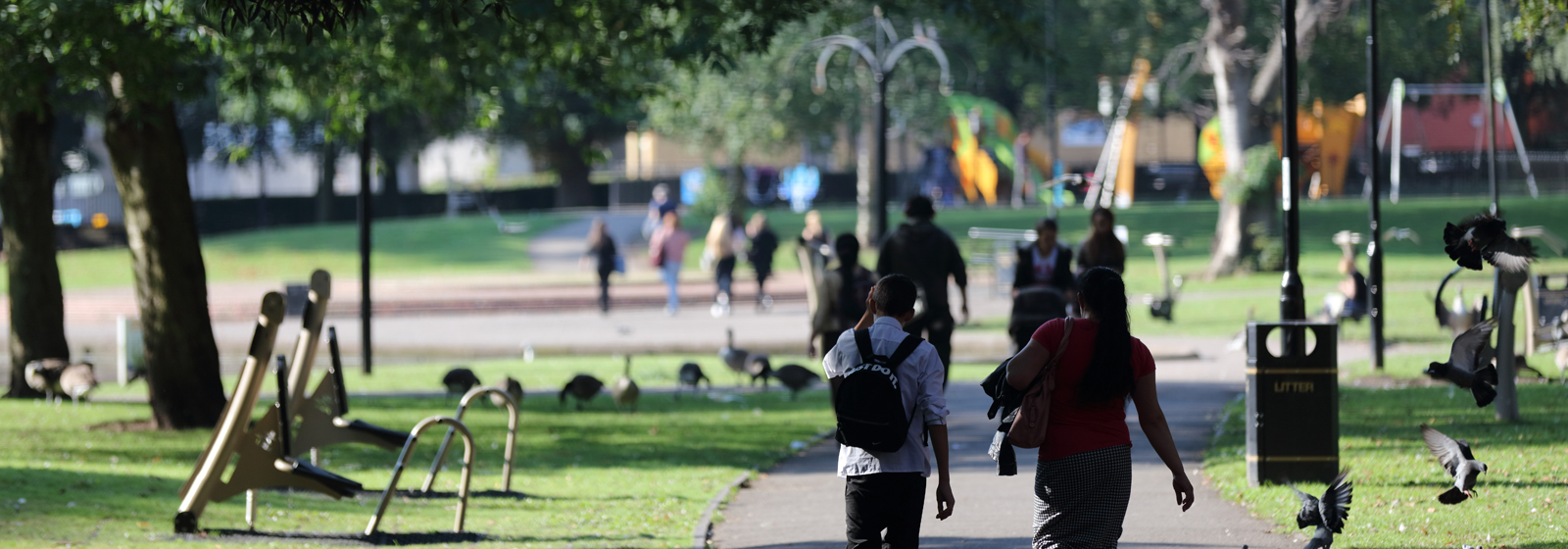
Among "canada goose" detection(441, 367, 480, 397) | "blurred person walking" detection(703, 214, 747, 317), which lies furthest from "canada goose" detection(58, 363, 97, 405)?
"blurred person walking" detection(703, 214, 747, 317)

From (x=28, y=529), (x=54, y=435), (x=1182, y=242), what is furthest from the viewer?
(x=1182, y=242)

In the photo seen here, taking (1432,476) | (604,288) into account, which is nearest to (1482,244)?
(1432,476)

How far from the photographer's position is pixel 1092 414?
5.06 m

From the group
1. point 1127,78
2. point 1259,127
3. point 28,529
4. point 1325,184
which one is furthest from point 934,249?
A: point 1325,184

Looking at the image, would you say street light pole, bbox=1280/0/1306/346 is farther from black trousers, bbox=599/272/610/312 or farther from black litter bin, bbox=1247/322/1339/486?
black trousers, bbox=599/272/610/312

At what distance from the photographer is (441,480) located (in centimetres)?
1013

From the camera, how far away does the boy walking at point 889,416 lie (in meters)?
5.18

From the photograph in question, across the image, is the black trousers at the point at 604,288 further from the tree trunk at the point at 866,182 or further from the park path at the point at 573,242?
the tree trunk at the point at 866,182

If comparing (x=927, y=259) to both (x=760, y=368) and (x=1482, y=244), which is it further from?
(x=760, y=368)

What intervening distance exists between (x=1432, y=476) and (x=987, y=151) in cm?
4228

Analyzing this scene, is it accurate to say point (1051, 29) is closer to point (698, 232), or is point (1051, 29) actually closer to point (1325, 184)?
point (698, 232)

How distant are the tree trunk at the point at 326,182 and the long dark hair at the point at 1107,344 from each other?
42.2m

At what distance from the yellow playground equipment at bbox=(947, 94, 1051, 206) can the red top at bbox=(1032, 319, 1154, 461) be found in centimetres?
3712

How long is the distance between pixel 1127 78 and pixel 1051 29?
387cm
